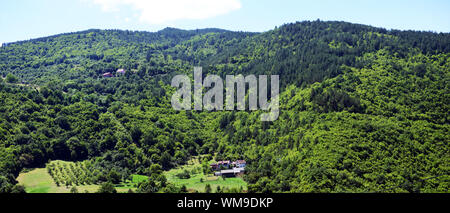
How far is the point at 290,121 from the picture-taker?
87.1 m

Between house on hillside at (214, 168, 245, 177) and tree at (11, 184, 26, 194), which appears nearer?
tree at (11, 184, 26, 194)

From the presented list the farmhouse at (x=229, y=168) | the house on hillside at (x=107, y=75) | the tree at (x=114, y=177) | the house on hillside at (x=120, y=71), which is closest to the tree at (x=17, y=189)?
the tree at (x=114, y=177)

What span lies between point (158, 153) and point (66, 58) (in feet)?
333

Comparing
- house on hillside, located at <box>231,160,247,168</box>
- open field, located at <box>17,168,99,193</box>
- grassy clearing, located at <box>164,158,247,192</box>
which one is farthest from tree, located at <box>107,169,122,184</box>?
house on hillside, located at <box>231,160,247,168</box>

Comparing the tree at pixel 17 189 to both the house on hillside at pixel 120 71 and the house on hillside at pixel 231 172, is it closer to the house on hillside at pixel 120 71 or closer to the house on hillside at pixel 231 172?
the house on hillside at pixel 231 172

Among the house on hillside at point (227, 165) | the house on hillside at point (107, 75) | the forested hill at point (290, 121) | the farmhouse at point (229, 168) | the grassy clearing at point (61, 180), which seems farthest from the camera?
the house on hillside at point (107, 75)

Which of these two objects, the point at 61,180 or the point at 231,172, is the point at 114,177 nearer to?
the point at 61,180

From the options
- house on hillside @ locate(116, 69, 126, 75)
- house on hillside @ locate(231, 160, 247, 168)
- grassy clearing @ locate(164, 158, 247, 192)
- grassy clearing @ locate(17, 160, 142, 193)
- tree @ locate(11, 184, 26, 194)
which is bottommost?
grassy clearing @ locate(164, 158, 247, 192)

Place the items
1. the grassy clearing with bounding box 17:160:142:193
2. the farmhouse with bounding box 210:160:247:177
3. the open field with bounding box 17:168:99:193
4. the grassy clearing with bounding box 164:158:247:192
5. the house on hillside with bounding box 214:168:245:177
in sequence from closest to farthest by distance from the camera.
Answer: the open field with bounding box 17:168:99:193 < the grassy clearing with bounding box 17:160:142:193 < the grassy clearing with bounding box 164:158:247:192 < the house on hillside with bounding box 214:168:245:177 < the farmhouse with bounding box 210:160:247:177

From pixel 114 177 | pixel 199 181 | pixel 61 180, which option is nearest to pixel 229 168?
pixel 199 181

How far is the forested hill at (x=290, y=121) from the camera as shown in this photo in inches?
2618

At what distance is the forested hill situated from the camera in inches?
2618

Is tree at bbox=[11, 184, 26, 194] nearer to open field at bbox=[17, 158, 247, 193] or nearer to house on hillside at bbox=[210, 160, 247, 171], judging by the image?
open field at bbox=[17, 158, 247, 193]
